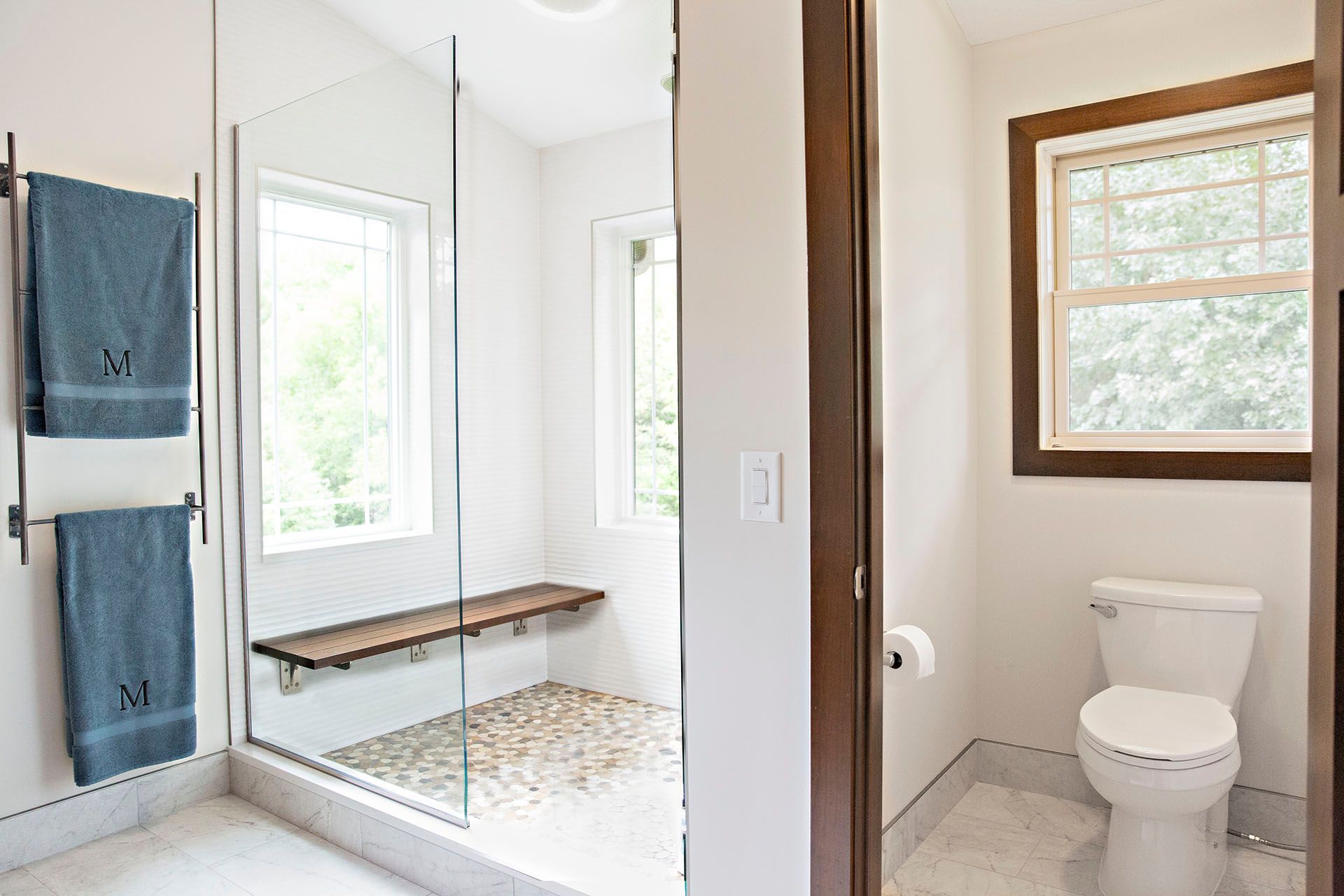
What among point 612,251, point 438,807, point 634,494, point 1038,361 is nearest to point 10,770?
point 438,807

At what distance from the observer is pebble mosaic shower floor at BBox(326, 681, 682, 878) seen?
6.48 ft

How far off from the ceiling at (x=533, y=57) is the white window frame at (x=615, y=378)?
1.20ft

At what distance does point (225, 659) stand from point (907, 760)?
2.05 metres

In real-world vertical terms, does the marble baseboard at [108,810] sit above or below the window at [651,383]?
below

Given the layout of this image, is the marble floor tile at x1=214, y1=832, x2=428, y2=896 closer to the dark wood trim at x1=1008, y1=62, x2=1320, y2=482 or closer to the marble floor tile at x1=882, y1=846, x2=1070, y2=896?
the marble floor tile at x1=882, y1=846, x2=1070, y2=896

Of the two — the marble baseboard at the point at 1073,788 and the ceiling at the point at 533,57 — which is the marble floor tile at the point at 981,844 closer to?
the marble baseboard at the point at 1073,788

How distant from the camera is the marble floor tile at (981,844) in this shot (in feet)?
7.02

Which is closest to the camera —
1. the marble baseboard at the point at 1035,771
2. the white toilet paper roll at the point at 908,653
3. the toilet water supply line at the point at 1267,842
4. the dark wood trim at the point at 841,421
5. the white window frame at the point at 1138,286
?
the dark wood trim at the point at 841,421

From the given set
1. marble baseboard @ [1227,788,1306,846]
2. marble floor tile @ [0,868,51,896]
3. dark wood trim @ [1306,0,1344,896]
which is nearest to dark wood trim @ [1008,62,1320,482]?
marble baseboard @ [1227,788,1306,846]

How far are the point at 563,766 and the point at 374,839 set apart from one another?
569 millimetres

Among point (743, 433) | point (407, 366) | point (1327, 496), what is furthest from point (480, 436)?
point (1327, 496)

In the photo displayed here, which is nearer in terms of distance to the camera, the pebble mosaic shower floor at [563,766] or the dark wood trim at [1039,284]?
the pebble mosaic shower floor at [563,766]

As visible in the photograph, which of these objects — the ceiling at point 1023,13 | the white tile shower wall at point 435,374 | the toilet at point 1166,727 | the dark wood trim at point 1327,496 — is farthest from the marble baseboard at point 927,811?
the ceiling at point 1023,13

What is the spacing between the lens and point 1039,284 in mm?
2562
